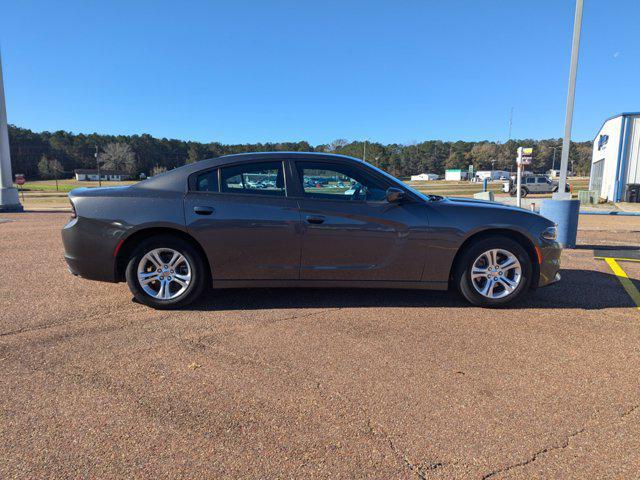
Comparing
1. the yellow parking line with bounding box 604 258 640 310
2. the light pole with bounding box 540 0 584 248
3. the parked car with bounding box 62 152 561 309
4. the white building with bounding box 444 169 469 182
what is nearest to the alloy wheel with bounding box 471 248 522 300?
the parked car with bounding box 62 152 561 309

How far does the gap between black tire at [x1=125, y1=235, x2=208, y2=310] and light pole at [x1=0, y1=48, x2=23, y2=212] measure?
606 inches

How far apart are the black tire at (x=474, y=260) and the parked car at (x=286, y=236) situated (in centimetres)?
1

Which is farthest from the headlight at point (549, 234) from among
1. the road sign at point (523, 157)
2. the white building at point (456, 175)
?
the white building at point (456, 175)

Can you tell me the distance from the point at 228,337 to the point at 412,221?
6.79 feet

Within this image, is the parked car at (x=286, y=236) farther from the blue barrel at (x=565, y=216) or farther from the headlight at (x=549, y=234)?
the blue barrel at (x=565, y=216)

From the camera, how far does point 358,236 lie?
162 inches

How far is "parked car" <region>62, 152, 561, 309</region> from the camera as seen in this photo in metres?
4.09

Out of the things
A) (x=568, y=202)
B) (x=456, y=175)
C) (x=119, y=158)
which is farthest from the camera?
(x=456, y=175)

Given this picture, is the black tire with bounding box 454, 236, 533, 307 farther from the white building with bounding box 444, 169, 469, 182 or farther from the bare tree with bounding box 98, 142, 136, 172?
the white building with bounding box 444, 169, 469, 182

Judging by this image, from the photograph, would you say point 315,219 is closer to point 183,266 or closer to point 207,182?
point 207,182

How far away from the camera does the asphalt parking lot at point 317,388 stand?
2.05 m

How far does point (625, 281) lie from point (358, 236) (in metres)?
3.98

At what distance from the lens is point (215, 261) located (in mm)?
4121

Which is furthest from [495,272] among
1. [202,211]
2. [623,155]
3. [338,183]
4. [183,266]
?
[623,155]
